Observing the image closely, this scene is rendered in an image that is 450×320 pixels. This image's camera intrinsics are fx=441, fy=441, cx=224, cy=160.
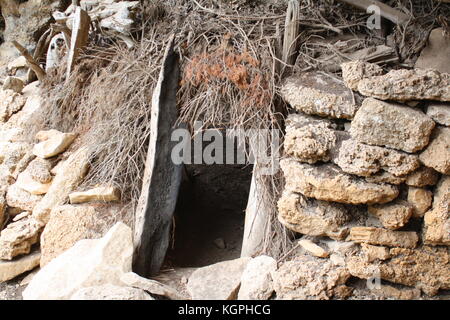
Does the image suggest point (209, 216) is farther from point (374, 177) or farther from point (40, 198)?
point (374, 177)

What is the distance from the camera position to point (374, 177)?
7.54 feet

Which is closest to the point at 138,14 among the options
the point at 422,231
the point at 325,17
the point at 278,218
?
the point at 325,17

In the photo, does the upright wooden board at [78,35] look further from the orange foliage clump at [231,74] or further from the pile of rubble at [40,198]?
the orange foliage clump at [231,74]

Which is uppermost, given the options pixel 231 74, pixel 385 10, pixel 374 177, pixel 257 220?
pixel 385 10

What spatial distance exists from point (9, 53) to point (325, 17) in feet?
10.6

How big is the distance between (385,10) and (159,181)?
1.81 meters

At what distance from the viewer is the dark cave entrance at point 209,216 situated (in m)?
3.51

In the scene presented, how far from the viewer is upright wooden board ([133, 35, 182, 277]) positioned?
292 cm

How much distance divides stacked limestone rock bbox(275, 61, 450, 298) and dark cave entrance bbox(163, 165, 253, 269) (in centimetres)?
102

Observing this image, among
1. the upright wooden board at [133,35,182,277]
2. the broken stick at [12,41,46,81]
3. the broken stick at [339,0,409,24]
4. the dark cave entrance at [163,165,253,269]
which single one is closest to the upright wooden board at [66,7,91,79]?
the broken stick at [12,41,46,81]

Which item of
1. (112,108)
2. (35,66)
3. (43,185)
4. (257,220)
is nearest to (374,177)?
(257,220)

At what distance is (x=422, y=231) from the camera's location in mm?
2334

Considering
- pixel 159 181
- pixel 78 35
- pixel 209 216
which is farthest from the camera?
pixel 209 216

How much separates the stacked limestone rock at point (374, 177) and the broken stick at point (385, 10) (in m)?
0.46
